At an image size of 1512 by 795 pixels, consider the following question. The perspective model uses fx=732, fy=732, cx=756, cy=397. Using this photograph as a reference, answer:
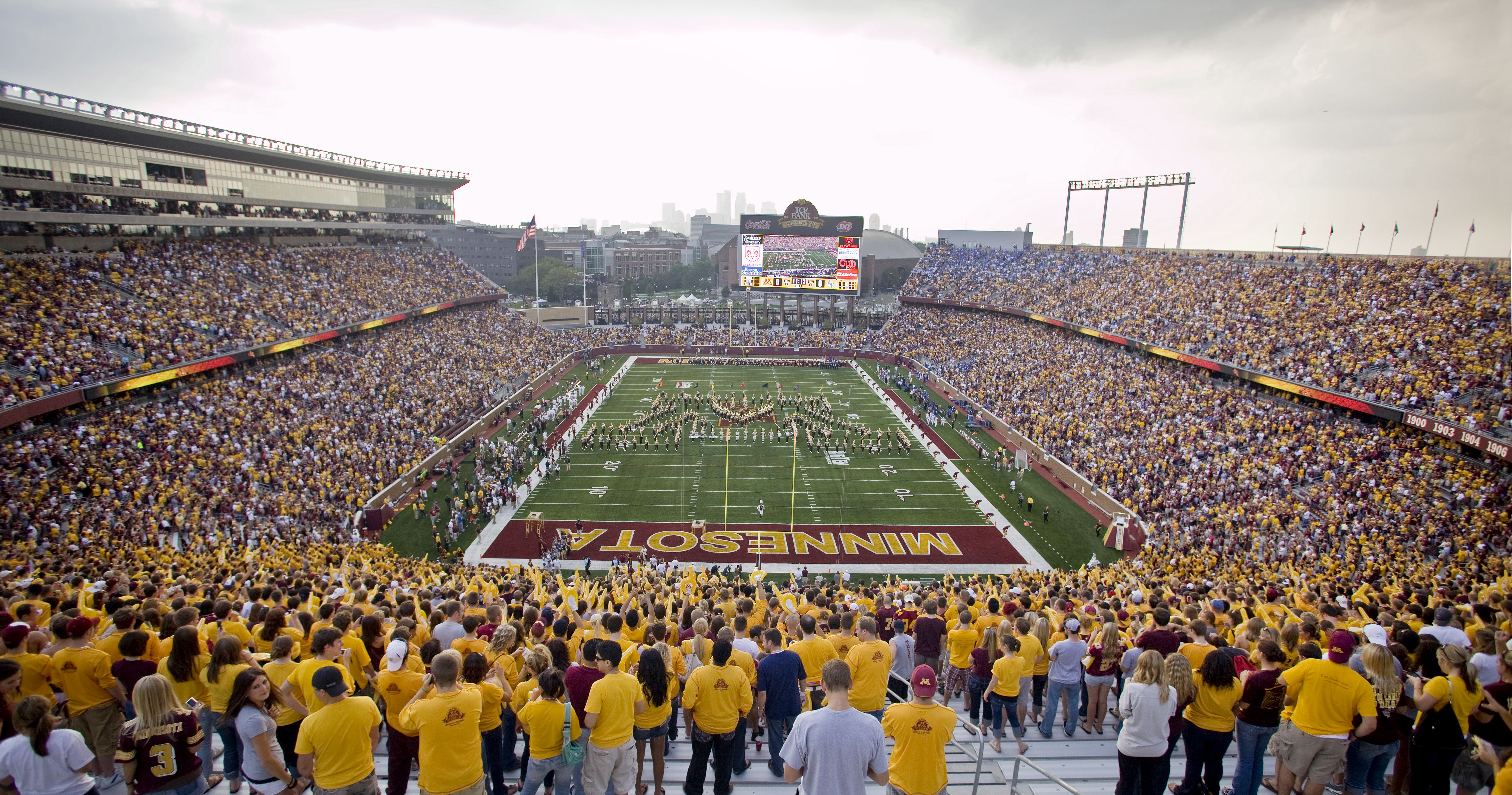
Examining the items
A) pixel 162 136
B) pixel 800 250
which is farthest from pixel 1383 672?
pixel 800 250

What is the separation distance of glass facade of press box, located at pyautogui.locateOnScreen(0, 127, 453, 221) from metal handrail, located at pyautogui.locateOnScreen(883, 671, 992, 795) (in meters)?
34.1

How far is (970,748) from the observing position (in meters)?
6.91

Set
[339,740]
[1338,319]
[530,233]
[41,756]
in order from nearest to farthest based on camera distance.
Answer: [41,756] < [339,740] < [1338,319] < [530,233]

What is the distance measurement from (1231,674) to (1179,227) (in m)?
53.1

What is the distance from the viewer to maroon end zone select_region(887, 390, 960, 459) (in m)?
32.9

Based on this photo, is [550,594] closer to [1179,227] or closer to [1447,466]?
[1447,466]

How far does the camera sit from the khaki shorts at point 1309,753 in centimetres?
545

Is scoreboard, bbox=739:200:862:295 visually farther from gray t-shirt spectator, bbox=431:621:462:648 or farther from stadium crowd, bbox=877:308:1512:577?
gray t-shirt spectator, bbox=431:621:462:648

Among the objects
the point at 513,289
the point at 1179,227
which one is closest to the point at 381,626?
the point at 1179,227

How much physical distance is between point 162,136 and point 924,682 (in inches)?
1604

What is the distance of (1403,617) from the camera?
8008 mm

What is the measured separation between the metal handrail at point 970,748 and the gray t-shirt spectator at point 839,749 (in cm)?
43

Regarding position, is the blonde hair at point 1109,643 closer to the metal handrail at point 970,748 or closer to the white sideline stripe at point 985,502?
the metal handrail at point 970,748

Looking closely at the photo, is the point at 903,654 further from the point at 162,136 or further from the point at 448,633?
the point at 162,136
